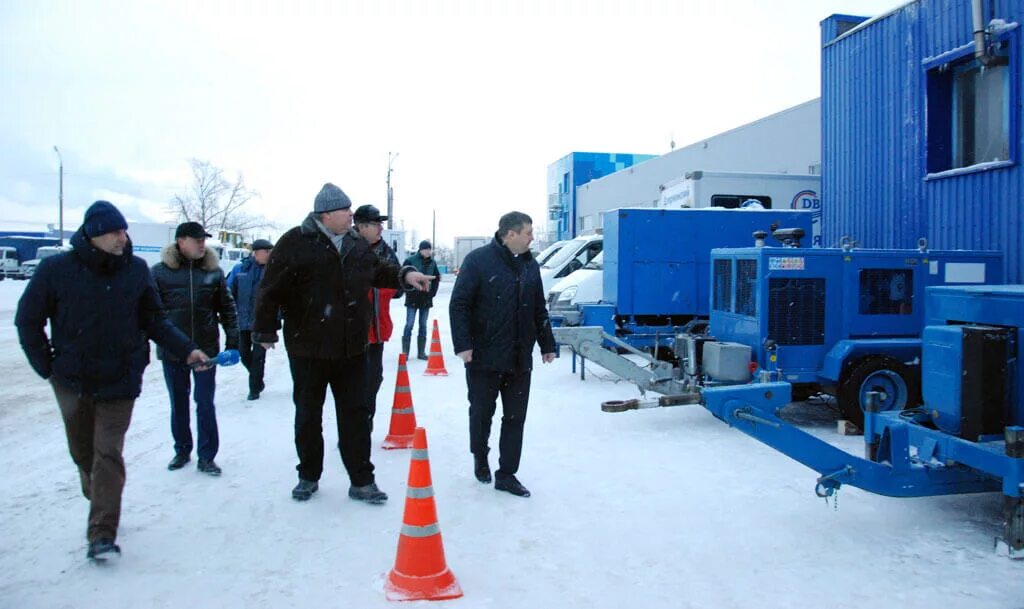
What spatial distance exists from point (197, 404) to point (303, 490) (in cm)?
116

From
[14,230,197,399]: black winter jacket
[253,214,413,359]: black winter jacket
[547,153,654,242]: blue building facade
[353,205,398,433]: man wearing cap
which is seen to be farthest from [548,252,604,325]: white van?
[547,153,654,242]: blue building facade

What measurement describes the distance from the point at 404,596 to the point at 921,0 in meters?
10.7

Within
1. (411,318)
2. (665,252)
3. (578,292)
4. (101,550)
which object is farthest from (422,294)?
(101,550)

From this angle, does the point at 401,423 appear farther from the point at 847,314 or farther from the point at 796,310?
the point at 847,314

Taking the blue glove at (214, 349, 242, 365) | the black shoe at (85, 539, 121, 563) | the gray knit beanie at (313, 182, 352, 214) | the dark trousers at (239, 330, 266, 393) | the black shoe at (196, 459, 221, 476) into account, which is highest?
the gray knit beanie at (313, 182, 352, 214)

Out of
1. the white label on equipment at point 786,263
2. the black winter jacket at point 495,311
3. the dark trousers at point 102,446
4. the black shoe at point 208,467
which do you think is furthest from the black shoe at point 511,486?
the white label on equipment at point 786,263

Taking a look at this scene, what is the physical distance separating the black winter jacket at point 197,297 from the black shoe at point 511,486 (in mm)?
2152

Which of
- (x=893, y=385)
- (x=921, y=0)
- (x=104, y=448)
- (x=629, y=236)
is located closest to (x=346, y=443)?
(x=104, y=448)

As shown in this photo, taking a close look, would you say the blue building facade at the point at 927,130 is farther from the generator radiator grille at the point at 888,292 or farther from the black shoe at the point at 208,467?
the black shoe at the point at 208,467

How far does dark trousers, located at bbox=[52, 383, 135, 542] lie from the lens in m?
3.99

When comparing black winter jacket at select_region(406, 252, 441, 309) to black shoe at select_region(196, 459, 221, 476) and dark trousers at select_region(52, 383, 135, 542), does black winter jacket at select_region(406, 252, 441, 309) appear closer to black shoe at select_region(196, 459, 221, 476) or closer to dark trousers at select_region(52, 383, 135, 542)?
black shoe at select_region(196, 459, 221, 476)

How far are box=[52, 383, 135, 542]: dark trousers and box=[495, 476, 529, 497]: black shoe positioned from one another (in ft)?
7.68

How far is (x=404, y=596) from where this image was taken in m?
3.65

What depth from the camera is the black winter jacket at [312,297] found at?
4.84 m
